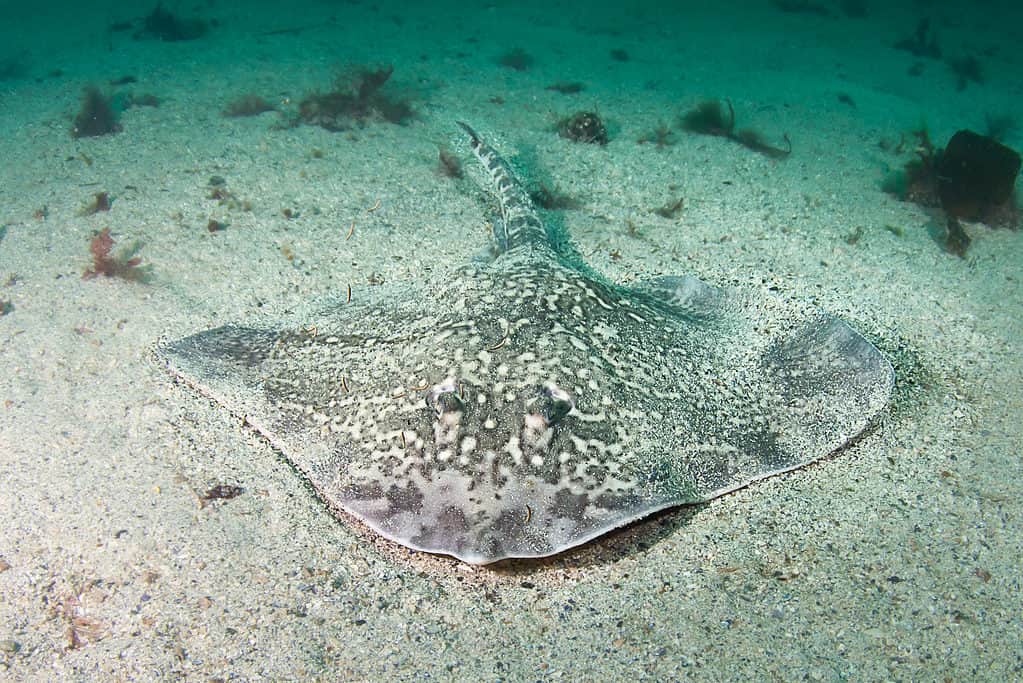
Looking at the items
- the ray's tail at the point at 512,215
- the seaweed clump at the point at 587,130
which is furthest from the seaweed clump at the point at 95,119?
the seaweed clump at the point at 587,130

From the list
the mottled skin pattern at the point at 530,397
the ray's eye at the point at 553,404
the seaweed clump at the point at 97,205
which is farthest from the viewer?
the seaweed clump at the point at 97,205

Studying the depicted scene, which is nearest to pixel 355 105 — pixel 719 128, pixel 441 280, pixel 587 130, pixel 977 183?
pixel 587 130

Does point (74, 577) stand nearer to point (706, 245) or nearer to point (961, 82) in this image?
point (706, 245)

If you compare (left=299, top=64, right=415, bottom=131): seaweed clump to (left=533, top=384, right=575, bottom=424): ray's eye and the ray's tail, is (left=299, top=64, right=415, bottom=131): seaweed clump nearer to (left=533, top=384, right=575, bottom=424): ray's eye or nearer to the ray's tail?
the ray's tail

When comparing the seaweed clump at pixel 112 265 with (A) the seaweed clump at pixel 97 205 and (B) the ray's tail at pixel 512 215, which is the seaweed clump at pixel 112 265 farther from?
(B) the ray's tail at pixel 512 215

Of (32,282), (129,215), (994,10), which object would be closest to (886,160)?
(129,215)

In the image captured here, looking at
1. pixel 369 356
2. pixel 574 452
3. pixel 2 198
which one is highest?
pixel 574 452
